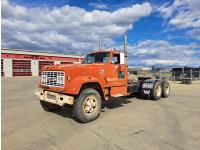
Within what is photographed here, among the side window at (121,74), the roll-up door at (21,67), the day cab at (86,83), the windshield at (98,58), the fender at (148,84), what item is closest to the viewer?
the day cab at (86,83)

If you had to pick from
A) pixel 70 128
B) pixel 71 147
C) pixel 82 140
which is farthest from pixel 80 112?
pixel 71 147

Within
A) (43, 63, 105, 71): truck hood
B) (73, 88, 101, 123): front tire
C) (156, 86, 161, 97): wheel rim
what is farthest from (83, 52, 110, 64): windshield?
(156, 86, 161, 97): wheel rim

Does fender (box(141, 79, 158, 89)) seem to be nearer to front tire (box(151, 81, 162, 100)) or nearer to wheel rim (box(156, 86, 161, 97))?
front tire (box(151, 81, 162, 100))

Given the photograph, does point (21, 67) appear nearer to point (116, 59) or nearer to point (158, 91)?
point (158, 91)

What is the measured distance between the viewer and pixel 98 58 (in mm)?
8617

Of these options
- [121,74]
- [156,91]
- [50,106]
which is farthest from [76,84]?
[156,91]

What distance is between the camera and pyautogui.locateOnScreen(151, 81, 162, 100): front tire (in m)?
10.7

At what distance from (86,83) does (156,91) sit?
211 inches

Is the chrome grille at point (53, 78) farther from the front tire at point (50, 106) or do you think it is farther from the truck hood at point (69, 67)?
the front tire at point (50, 106)

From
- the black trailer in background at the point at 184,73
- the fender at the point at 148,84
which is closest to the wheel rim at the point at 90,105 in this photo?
the fender at the point at 148,84

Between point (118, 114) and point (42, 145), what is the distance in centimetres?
348

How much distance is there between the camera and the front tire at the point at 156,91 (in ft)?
34.9

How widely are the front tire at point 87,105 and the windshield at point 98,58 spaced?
72.8 inches

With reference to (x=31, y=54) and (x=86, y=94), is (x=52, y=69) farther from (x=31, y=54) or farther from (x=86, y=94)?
(x=31, y=54)
